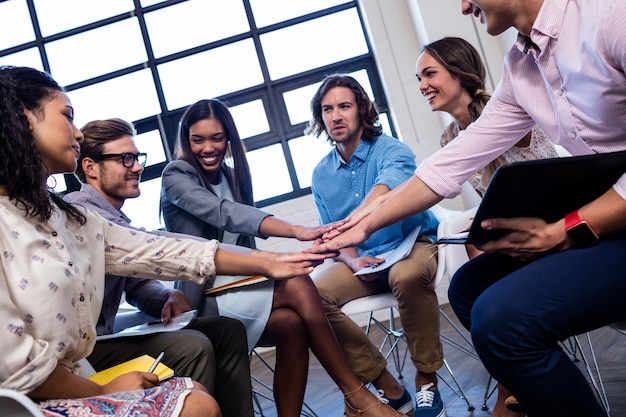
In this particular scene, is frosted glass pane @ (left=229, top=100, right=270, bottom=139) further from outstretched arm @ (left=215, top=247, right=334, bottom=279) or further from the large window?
outstretched arm @ (left=215, top=247, right=334, bottom=279)

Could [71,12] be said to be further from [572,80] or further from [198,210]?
[572,80]

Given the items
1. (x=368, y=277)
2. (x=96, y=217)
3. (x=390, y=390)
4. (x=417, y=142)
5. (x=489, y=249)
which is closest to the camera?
(x=489, y=249)

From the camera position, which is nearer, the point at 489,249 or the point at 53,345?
the point at 53,345

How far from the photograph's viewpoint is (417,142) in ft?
16.6

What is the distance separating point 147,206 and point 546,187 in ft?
14.2

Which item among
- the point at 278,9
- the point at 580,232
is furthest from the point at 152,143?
the point at 580,232

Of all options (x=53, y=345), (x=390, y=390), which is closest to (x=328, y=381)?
(x=390, y=390)

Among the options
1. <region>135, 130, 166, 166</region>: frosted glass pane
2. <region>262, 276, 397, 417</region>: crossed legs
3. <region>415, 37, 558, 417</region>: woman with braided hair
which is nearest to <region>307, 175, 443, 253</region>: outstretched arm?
<region>262, 276, 397, 417</region>: crossed legs

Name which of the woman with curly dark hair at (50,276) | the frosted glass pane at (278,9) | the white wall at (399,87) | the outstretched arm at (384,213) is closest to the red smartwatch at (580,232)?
the outstretched arm at (384,213)

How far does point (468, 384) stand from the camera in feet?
9.25

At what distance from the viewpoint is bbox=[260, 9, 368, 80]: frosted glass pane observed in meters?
5.30

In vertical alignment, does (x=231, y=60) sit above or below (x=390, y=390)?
above

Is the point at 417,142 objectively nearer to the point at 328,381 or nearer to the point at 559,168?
the point at 328,381

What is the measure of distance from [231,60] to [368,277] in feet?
10.5
